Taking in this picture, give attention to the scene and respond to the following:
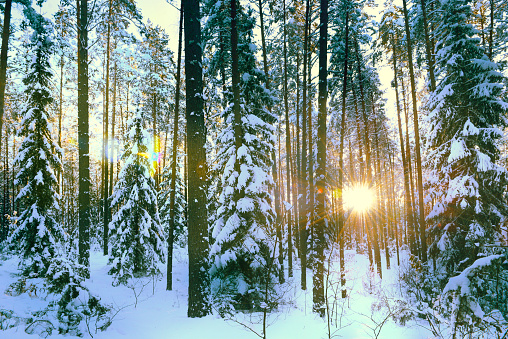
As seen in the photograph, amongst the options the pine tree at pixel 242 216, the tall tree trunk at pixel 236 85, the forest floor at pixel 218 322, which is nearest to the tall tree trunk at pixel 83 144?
the forest floor at pixel 218 322

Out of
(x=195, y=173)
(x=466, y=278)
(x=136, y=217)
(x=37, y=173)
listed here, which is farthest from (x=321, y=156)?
(x=37, y=173)

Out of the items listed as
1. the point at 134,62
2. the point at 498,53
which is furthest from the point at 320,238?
the point at 134,62

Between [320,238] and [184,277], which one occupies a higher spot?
[320,238]

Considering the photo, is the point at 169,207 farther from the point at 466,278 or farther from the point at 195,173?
the point at 466,278

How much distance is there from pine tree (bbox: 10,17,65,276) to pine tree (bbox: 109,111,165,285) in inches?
107

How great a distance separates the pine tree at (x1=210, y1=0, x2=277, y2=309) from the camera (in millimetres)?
9055

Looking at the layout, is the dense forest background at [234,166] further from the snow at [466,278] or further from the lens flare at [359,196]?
the lens flare at [359,196]

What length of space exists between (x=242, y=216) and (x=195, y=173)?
382 centimetres

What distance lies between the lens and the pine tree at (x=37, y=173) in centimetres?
1011

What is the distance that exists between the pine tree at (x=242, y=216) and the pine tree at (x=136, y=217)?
5.08 meters

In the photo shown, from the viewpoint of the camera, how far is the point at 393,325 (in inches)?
304

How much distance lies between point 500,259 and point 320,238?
218 inches

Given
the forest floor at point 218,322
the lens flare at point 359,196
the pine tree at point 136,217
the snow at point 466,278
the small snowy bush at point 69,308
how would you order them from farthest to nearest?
1. the lens flare at point 359,196
2. the pine tree at point 136,217
3. the forest floor at point 218,322
4. the small snowy bush at point 69,308
5. the snow at point 466,278

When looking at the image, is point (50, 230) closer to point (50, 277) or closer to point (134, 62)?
point (50, 277)
